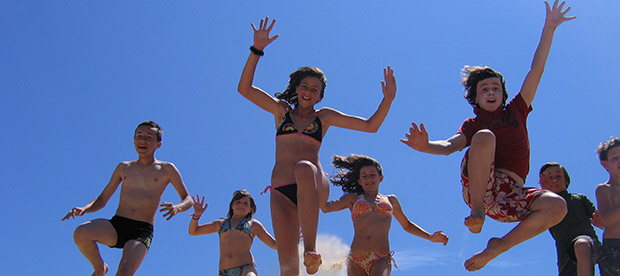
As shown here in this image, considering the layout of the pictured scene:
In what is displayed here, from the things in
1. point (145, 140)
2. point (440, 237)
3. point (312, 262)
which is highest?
point (145, 140)

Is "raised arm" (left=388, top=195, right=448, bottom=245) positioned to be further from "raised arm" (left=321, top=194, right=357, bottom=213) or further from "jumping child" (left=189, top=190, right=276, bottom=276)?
"jumping child" (left=189, top=190, right=276, bottom=276)

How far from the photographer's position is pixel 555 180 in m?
7.79

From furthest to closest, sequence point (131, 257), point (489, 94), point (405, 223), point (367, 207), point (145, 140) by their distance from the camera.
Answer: point (405, 223) < point (367, 207) < point (145, 140) < point (131, 257) < point (489, 94)

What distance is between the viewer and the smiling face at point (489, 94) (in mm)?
5922

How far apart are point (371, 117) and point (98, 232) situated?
3.47 meters

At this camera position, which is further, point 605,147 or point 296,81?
point 605,147

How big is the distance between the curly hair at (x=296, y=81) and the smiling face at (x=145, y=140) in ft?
6.54

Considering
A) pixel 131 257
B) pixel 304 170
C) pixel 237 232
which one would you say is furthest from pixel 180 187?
pixel 304 170

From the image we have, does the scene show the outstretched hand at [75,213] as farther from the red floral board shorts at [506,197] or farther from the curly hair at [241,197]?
the red floral board shorts at [506,197]

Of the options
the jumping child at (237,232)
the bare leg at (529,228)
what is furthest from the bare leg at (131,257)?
the bare leg at (529,228)

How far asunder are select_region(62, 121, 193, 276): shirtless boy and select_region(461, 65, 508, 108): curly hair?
366 centimetres

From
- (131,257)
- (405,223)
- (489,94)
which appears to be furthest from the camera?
(405,223)

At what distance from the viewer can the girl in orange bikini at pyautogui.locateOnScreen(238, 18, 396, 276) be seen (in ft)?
17.7

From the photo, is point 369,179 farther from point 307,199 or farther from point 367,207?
point 307,199
